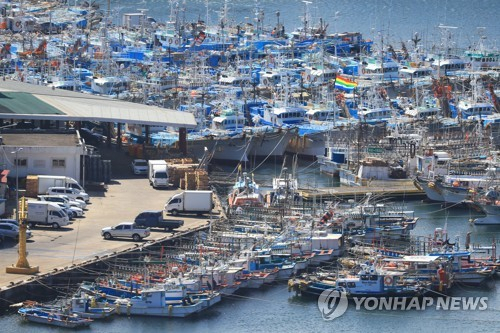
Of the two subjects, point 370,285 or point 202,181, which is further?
point 202,181

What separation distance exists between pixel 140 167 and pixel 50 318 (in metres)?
14.3

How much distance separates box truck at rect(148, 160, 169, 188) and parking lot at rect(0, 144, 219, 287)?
8.8 inches

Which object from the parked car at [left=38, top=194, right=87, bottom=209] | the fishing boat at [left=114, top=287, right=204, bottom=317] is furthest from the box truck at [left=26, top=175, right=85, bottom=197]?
the fishing boat at [left=114, top=287, right=204, bottom=317]

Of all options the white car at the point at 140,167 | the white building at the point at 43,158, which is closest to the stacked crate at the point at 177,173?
the white car at the point at 140,167

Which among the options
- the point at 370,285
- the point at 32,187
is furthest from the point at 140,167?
the point at 370,285

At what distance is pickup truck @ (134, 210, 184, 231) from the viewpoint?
43.6 metres

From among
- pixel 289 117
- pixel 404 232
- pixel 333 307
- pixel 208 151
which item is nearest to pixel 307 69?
pixel 289 117

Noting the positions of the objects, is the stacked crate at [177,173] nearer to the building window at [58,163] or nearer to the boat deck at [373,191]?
the building window at [58,163]

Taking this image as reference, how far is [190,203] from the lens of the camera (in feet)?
149

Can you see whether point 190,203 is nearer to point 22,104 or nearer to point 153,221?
point 153,221

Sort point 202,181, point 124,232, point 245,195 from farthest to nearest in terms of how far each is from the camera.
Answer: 1. point 202,181
2. point 245,195
3. point 124,232

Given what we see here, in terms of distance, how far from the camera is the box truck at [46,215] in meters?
43.3

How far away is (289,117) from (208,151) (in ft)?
21.6

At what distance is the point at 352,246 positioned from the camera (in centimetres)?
4362
